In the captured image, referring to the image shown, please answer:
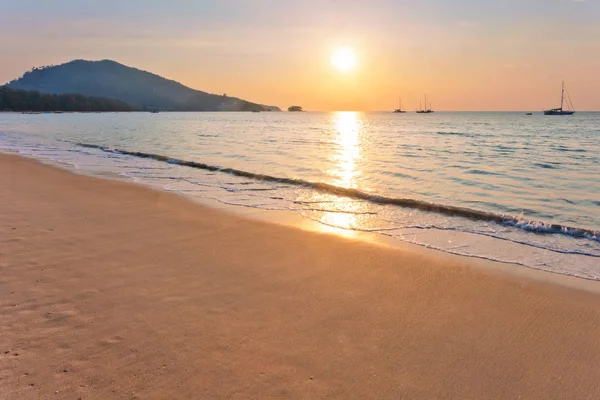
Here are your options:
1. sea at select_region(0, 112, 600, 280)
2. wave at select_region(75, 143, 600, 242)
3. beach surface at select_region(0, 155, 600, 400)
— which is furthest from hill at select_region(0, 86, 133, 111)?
beach surface at select_region(0, 155, 600, 400)

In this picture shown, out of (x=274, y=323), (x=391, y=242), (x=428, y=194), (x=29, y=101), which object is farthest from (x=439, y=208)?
(x=29, y=101)

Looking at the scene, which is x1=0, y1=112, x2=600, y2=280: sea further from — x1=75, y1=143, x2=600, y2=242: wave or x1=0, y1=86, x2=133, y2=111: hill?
x1=0, y1=86, x2=133, y2=111: hill

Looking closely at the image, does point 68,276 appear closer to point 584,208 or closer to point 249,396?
point 249,396

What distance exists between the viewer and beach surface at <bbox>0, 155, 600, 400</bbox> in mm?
3254

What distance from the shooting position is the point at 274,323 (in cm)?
421

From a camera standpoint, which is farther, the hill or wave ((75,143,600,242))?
the hill

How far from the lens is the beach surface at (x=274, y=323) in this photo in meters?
3.25

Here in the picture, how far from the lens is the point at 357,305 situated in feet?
15.3

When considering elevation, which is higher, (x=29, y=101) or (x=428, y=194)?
(x=29, y=101)

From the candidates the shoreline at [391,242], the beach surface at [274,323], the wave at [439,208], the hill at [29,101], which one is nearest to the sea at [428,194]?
the wave at [439,208]

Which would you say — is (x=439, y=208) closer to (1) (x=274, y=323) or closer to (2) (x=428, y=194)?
(2) (x=428, y=194)

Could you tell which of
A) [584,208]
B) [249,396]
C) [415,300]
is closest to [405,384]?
[249,396]

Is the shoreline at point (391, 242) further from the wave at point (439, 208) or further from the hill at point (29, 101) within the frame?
the hill at point (29, 101)

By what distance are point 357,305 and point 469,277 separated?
2.07 m
